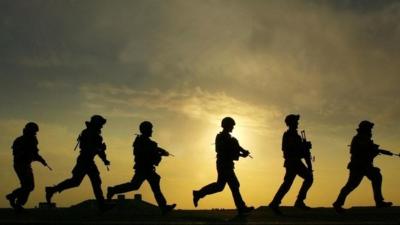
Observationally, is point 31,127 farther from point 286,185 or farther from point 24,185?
point 286,185

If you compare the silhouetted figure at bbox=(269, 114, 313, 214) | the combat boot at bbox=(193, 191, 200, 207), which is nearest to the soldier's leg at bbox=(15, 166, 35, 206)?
the combat boot at bbox=(193, 191, 200, 207)

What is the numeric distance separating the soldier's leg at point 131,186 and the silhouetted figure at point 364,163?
448 cm

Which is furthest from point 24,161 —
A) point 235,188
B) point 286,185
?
point 286,185

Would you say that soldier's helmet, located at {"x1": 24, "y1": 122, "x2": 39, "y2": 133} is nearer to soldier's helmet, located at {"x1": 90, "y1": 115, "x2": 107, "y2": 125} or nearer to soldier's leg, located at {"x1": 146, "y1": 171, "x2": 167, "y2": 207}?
soldier's helmet, located at {"x1": 90, "y1": 115, "x2": 107, "y2": 125}

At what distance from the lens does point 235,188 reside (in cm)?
1294

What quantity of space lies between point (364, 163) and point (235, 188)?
3115 mm

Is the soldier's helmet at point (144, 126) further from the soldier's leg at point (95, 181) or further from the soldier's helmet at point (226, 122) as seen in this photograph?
the soldier's helmet at point (226, 122)

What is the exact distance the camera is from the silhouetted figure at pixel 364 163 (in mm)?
13672

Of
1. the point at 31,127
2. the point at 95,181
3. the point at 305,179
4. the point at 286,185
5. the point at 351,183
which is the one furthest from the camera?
the point at 31,127

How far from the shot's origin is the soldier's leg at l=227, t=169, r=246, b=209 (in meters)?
12.8

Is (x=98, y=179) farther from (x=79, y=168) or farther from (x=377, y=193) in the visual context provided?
(x=377, y=193)

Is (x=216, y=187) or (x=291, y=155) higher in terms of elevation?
(x=291, y=155)

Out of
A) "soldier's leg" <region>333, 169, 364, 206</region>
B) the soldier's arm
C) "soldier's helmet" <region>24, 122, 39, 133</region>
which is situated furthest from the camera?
"soldier's helmet" <region>24, 122, 39, 133</region>

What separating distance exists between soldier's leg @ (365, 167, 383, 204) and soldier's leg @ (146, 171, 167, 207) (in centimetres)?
465
